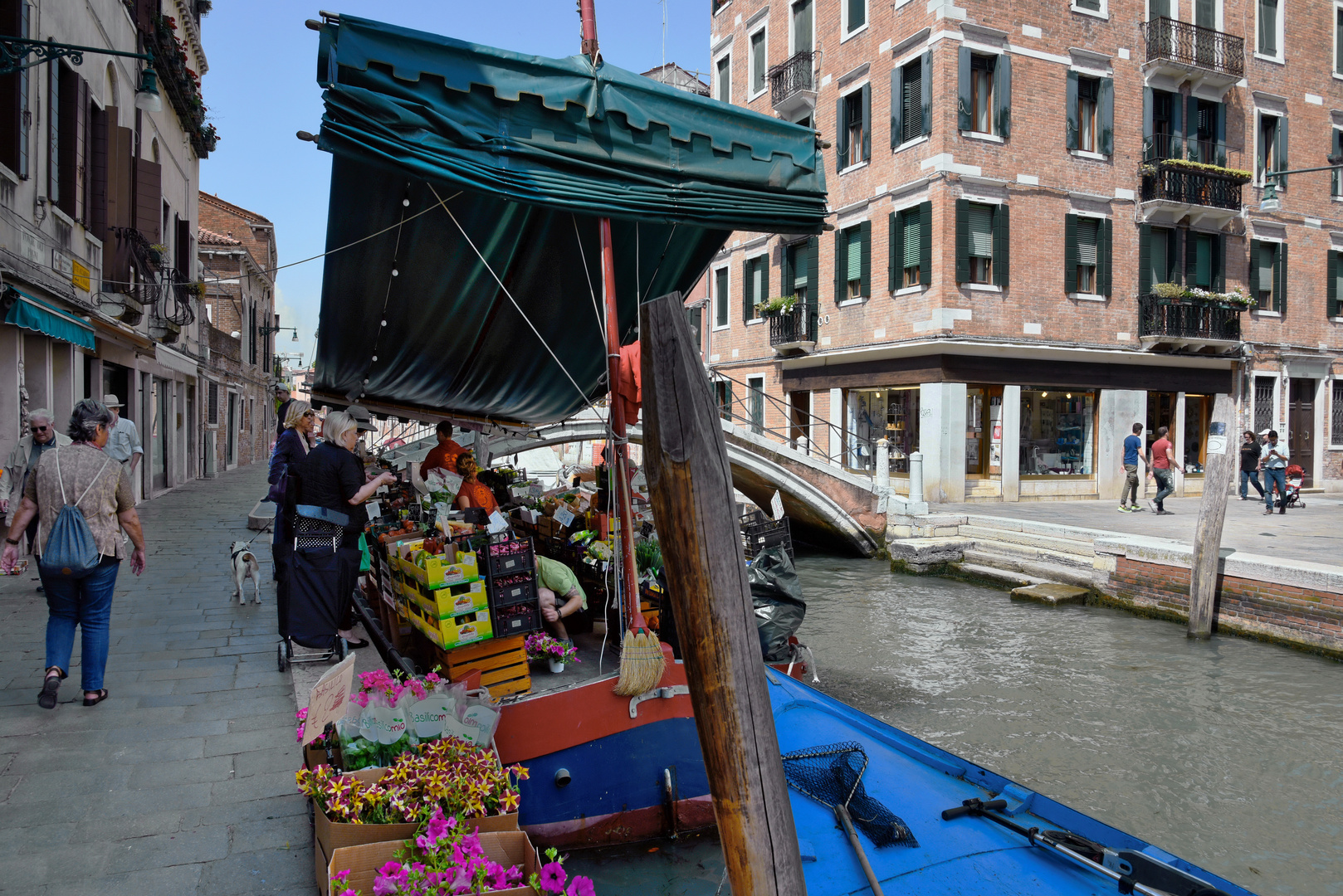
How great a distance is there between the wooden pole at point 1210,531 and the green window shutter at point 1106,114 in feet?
31.6

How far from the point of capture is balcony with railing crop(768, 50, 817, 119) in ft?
60.0

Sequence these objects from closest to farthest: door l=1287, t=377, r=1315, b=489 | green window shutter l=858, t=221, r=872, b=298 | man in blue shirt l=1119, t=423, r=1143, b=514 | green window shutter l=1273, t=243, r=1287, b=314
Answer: man in blue shirt l=1119, t=423, r=1143, b=514 → green window shutter l=858, t=221, r=872, b=298 → green window shutter l=1273, t=243, r=1287, b=314 → door l=1287, t=377, r=1315, b=489

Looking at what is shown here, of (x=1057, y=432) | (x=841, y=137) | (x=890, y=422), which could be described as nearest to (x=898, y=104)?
(x=841, y=137)

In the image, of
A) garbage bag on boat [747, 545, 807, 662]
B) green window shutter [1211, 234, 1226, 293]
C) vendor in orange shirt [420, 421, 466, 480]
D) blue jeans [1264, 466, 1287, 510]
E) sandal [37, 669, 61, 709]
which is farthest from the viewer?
green window shutter [1211, 234, 1226, 293]

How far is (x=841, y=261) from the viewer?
17422 millimetres

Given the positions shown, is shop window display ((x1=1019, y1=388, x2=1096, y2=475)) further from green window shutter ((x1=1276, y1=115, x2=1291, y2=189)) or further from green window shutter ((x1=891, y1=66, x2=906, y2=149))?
green window shutter ((x1=1276, y1=115, x2=1291, y2=189))

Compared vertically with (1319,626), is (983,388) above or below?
above

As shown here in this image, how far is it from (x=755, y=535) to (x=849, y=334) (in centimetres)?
1199

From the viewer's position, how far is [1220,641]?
8656mm

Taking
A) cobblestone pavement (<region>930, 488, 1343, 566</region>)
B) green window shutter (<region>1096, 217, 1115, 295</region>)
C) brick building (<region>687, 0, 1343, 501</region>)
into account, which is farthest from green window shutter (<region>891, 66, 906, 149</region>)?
cobblestone pavement (<region>930, 488, 1343, 566</region>)

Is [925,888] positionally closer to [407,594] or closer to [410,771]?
[410,771]

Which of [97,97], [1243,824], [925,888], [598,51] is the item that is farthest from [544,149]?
[97,97]

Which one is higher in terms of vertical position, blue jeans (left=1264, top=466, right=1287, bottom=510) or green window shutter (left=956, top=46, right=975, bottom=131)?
green window shutter (left=956, top=46, right=975, bottom=131)

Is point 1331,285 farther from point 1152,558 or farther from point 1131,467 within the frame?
point 1152,558
